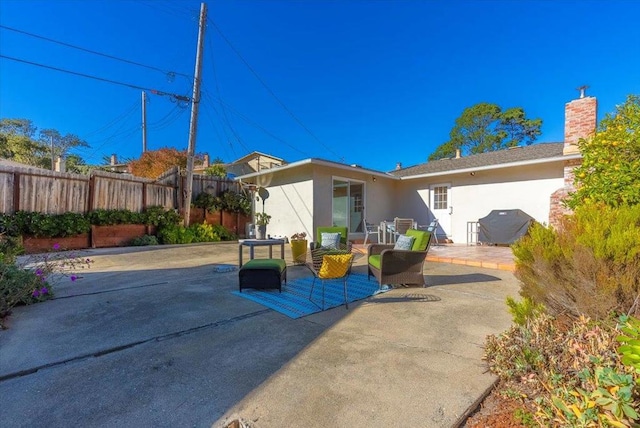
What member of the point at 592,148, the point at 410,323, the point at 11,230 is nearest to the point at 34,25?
the point at 11,230

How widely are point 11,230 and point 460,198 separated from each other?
45.2 ft

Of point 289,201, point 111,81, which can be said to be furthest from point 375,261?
point 111,81

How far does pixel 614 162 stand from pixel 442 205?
8386 millimetres

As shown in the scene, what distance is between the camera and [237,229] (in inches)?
508

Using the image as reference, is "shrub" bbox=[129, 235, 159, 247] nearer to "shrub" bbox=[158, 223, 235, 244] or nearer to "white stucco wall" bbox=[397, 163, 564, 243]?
"shrub" bbox=[158, 223, 235, 244]

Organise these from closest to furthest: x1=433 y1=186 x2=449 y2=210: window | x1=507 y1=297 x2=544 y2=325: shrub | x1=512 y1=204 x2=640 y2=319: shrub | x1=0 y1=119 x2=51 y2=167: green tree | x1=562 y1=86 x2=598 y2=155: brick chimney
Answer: x1=512 y1=204 x2=640 y2=319: shrub, x1=507 y1=297 x2=544 y2=325: shrub, x1=562 y1=86 x2=598 y2=155: brick chimney, x1=433 y1=186 x2=449 y2=210: window, x1=0 y1=119 x2=51 y2=167: green tree

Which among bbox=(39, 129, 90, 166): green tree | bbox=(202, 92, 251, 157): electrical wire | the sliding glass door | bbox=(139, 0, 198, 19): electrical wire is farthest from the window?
bbox=(39, 129, 90, 166): green tree

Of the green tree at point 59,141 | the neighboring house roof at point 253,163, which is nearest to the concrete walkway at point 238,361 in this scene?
the neighboring house roof at point 253,163

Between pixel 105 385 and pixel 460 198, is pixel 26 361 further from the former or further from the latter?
pixel 460 198

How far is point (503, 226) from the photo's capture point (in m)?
9.30

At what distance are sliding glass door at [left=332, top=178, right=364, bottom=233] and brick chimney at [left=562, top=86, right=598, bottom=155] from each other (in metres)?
6.29

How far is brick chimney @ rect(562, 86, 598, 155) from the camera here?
8039mm

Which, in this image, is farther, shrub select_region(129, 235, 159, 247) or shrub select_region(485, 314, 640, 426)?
shrub select_region(129, 235, 159, 247)

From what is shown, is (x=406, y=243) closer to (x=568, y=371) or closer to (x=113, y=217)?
(x=568, y=371)
